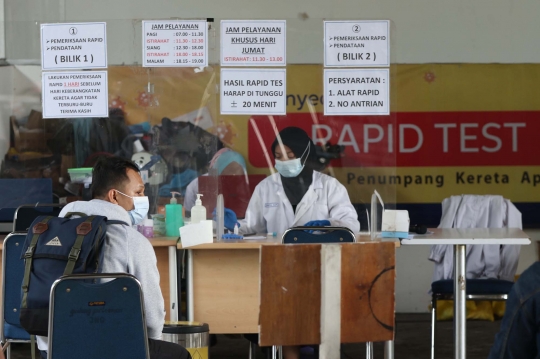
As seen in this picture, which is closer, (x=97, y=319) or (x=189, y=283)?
(x=97, y=319)

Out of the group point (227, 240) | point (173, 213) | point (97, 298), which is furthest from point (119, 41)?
point (97, 298)

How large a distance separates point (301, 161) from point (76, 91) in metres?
1.38

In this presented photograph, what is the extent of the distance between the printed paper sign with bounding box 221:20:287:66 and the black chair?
155 centimetres

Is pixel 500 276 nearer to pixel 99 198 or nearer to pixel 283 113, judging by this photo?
pixel 283 113

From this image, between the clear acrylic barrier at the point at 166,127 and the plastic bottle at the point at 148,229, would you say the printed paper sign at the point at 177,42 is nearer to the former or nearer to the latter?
the clear acrylic barrier at the point at 166,127

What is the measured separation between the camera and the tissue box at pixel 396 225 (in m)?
4.15

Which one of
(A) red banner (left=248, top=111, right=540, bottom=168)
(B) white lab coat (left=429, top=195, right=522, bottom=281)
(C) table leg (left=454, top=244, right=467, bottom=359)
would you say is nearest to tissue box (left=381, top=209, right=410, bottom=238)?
(C) table leg (left=454, top=244, right=467, bottom=359)

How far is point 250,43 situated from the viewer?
462 centimetres

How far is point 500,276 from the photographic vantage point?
465 cm

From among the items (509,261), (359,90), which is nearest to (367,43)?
(359,90)

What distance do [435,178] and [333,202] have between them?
1514mm

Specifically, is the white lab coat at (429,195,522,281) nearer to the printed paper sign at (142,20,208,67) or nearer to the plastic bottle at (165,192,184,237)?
the plastic bottle at (165,192,184,237)

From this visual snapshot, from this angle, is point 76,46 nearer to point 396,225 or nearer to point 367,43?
point 367,43

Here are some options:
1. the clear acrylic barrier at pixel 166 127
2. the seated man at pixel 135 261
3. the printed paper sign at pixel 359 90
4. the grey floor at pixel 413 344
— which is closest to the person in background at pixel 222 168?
the clear acrylic barrier at pixel 166 127
